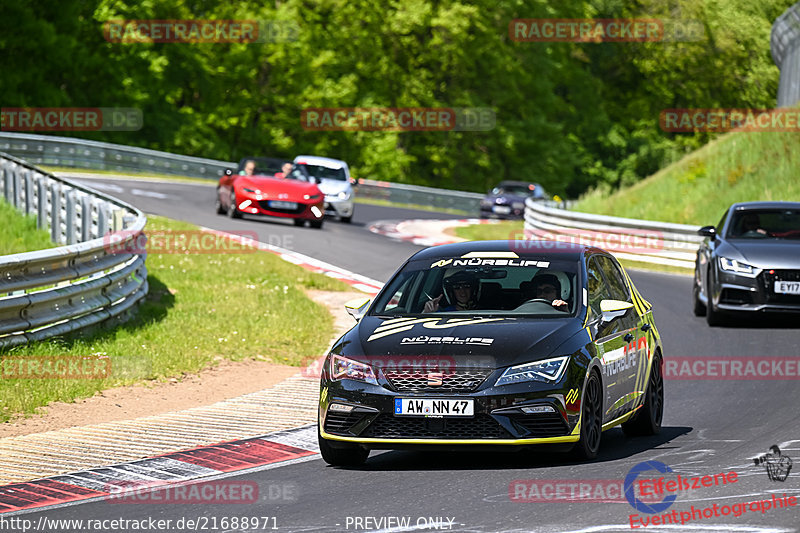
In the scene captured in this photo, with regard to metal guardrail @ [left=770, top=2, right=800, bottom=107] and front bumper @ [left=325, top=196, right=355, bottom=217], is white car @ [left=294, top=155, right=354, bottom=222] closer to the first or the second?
front bumper @ [left=325, top=196, right=355, bottom=217]

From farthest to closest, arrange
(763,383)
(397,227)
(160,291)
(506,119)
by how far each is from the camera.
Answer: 1. (506,119)
2. (397,227)
3. (160,291)
4. (763,383)

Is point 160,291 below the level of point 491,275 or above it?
below

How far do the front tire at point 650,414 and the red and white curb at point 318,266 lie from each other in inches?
367

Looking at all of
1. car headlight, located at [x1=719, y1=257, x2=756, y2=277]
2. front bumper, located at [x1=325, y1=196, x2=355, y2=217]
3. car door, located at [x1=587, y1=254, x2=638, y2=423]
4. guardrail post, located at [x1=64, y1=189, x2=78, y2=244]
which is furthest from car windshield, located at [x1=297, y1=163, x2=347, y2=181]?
car door, located at [x1=587, y1=254, x2=638, y2=423]

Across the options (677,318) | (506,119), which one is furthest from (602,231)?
(506,119)

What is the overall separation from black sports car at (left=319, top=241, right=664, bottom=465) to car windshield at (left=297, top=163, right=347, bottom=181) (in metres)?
25.2

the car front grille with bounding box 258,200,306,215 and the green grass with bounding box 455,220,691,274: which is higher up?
the car front grille with bounding box 258,200,306,215

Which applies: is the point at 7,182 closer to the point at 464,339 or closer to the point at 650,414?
the point at 650,414

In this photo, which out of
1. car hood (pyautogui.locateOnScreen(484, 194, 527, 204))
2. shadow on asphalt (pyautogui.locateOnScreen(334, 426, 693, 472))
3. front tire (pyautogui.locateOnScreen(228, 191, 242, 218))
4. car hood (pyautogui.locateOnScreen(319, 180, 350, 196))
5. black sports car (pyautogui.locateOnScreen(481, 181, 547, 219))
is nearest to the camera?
shadow on asphalt (pyautogui.locateOnScreen(334, 426, 693, 472))

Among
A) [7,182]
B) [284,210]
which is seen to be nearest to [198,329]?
[7,182]

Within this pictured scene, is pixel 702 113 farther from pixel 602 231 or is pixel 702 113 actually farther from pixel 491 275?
pixel 491 275

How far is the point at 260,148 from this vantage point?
7269 centimetres

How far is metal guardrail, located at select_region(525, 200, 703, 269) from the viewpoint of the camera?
26406 mm

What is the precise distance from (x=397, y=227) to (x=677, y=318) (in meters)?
18.1
